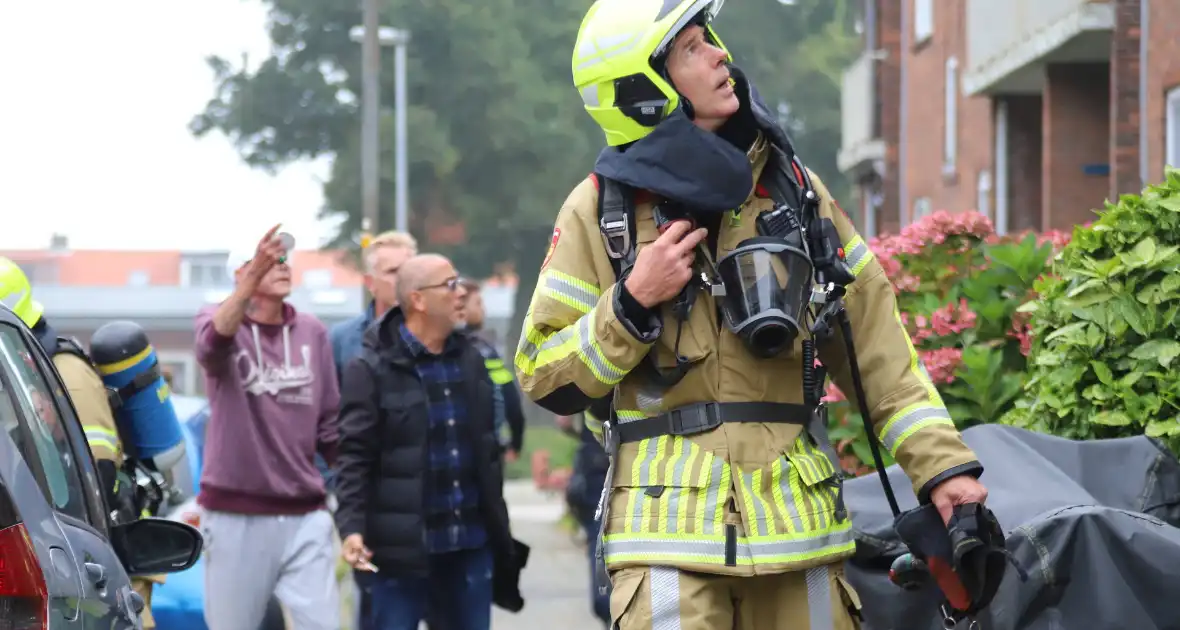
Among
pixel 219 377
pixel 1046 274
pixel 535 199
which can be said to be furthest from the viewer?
pixel 535 199

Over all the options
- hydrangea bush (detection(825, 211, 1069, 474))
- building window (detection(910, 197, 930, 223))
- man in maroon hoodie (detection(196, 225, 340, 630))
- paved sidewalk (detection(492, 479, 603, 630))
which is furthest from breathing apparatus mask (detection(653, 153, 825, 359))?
building window (detection(910, 197, 930, 223))

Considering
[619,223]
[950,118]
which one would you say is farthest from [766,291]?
[950,118]

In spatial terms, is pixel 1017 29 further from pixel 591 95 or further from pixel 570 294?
pixel 570 294

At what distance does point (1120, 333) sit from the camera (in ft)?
18.8

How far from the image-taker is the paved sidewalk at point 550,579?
12.8 m

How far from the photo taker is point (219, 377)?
7922 millimetres

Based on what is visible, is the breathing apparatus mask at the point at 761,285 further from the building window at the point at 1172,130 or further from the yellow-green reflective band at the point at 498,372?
the building window at the point at 1172,130

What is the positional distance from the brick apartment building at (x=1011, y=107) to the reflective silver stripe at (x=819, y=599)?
469 inches

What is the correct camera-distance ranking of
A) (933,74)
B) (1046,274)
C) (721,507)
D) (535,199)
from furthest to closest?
(535,199) < (933,74) < (1046,274) < (721,507)

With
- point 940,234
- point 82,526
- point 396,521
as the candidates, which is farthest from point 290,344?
point 82,526

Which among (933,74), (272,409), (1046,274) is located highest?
(933,74)

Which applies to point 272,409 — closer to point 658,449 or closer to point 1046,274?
point 1046,274

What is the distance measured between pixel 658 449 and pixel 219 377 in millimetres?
4152

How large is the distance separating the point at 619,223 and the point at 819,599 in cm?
90
